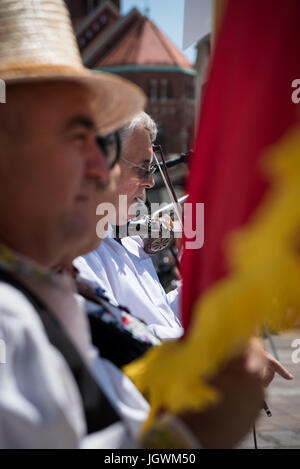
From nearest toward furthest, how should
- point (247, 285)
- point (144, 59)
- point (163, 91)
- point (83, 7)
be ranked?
point (247, 285) → point (163, 91) → point (144, 59) → point (83, 7)

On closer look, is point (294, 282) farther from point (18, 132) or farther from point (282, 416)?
point (282, 416)

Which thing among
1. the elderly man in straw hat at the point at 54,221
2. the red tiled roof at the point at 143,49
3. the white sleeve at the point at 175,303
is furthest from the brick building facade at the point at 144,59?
the elderly man in straw hat at the point at 54,221

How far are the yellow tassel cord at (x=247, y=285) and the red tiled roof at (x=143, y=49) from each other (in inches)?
1790

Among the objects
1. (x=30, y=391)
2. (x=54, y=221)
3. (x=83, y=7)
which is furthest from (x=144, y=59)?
(x=30, y=391)

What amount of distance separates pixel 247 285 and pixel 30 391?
41 centimetres

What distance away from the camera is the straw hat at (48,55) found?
4.22ft

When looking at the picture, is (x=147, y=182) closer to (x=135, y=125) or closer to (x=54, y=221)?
(x=135, y=125)

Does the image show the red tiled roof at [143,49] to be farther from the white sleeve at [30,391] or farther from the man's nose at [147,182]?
the white sleeve at [30,391]

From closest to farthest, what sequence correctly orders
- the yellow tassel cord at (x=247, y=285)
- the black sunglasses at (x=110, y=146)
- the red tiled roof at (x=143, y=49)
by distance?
the yellow tassel cord at (x=247, y=285)
the black sunglasses at (x=110, y=146)
the red tiled roof at (x=143, y=49)

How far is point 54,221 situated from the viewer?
4.18ft

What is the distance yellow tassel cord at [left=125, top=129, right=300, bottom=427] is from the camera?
1.00 m

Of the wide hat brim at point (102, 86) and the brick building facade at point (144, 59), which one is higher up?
the wide hat brim at point (102, 86)

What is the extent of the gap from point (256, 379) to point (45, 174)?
1.83ft

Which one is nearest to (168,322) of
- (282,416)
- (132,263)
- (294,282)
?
(132,263)
